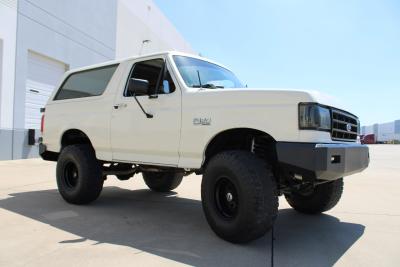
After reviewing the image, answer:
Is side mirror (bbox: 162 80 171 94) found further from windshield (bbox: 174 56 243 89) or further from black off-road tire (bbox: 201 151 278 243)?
black off-road tire (bbox: 201 151 278 243)

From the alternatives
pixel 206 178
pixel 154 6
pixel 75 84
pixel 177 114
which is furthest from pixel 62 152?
pixel 154 6

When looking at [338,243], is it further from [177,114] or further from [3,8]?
[3,8]

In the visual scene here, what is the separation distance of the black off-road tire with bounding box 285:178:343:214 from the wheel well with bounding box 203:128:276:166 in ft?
3.60

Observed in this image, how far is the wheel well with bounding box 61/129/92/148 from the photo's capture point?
5.99 m

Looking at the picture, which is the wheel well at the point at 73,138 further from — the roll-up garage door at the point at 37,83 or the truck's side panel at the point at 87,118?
the roll-up garage door at the point at 37,83

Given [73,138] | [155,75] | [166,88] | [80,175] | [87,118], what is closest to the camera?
[166,88]

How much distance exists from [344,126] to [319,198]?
4.30ft

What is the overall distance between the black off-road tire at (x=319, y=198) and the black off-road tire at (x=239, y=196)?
139 centimetres

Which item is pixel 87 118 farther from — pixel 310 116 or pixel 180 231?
pixel 310 116

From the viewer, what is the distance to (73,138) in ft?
20.4

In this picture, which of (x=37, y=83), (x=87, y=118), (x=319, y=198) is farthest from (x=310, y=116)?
(x=37, y=83)

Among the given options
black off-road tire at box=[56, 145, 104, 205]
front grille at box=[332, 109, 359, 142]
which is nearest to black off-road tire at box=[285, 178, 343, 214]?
front grille at box=[332, 109, 359, 142]

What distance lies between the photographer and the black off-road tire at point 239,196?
3586 mm

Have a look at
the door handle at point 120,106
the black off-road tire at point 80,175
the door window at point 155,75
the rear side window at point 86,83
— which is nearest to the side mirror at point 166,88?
the door window at point 155,75
